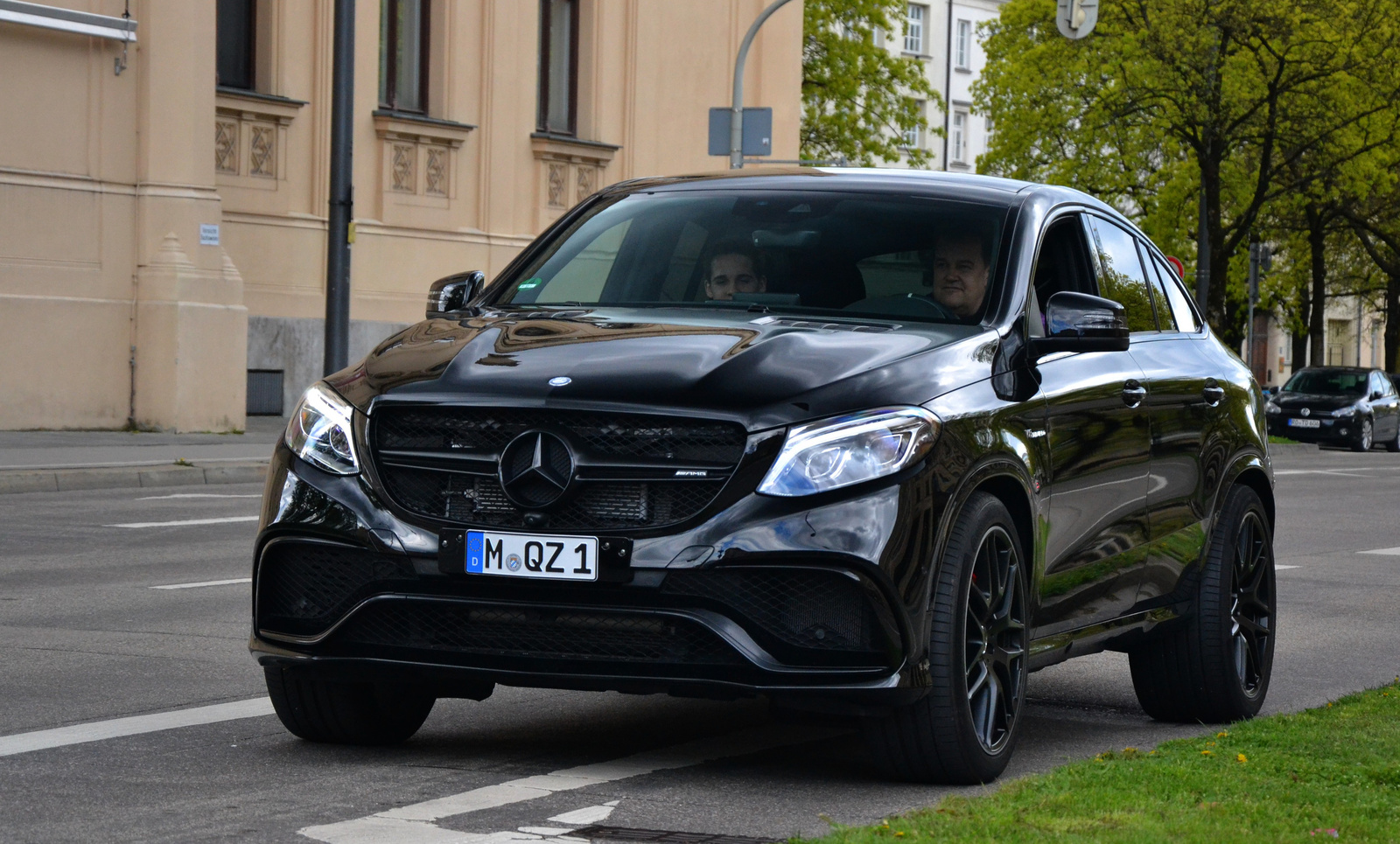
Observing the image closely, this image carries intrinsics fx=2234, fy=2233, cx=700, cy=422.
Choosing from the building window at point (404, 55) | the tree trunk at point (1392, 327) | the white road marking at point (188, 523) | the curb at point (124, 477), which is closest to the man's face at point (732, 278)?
the white road marking at point (188, 523)

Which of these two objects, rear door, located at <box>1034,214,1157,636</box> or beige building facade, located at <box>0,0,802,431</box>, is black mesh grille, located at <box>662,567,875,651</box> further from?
beige building facade, located at <box>0,0,802,431</box>

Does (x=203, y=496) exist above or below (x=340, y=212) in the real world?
below

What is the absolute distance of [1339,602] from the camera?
40.1 ft

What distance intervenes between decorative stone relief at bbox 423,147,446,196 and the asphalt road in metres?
18.7

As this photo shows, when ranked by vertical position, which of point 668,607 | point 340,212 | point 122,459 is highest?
point 340,212

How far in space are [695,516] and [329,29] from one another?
23697mm

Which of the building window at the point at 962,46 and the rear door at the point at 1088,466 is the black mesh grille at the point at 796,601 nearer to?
the rear door at the point at 1088,466

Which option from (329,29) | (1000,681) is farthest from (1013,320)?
(329,29)

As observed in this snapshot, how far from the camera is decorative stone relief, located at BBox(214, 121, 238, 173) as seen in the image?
86.3 ft

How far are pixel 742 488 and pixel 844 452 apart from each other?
26 cm

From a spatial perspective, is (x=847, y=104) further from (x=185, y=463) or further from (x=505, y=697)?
(x=505, y=697)

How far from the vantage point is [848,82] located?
53250mm

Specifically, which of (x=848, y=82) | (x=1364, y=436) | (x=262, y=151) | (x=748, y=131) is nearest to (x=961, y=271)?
(x=748, y=131)

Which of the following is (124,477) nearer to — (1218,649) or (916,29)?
(1218,649)
